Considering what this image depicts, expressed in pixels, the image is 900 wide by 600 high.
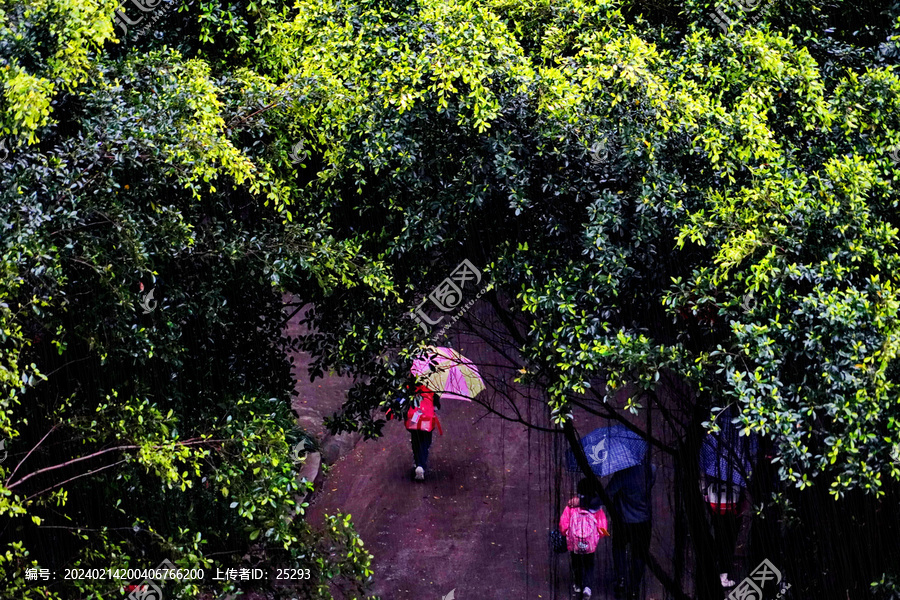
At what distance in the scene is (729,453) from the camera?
679 cm

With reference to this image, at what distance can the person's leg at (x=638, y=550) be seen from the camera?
845 centimetres

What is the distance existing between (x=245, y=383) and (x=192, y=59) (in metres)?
2.49

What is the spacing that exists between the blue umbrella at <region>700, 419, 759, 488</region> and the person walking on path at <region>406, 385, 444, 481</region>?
11.3 ft

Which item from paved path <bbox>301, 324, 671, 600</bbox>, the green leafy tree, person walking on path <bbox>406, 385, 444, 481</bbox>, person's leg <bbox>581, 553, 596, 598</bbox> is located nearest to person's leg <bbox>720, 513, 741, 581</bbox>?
person's leg <bbox>581, 553, 596, 598</bbox>

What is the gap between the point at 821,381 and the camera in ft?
15.9

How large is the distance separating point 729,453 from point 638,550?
6.52 ft

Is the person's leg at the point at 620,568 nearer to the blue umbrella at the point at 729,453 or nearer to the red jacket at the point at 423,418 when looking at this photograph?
the blue umbrella at the point at 729,453

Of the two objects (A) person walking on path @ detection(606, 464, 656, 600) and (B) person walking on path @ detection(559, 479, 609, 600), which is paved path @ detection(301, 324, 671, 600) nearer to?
(B) person walking on path @ detection(559, 479, 609, 600)

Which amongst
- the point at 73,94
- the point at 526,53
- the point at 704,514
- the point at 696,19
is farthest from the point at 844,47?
the point at 73,94

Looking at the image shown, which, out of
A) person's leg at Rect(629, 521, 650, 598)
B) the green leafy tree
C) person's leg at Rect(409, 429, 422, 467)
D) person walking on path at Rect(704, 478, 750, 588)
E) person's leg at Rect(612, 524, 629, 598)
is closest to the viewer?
the green leafy tree

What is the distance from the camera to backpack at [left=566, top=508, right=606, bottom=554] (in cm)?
880

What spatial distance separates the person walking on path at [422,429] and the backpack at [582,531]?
2532 mm

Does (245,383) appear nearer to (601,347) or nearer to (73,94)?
(73,94)

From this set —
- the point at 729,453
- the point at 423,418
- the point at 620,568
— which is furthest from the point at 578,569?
the point at 729,453
